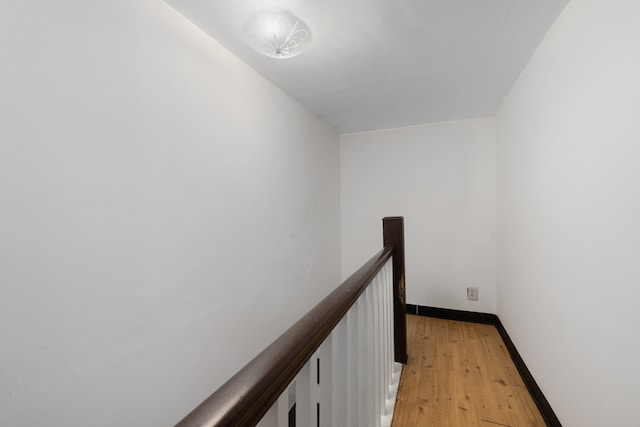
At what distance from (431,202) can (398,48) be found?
1821mm

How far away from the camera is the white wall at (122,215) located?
0.81 metres

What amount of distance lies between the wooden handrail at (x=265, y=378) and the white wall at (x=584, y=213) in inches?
38.5

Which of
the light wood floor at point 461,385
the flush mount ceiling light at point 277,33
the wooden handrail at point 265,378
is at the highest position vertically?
the flush mount ceiling light at point 277,33

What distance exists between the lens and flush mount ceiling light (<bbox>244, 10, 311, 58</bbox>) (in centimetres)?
126

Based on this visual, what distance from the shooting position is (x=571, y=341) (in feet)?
4.01

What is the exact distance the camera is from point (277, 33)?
1305mm

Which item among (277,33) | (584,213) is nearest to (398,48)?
(277,33)

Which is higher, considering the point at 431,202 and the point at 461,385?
the point at 431,202

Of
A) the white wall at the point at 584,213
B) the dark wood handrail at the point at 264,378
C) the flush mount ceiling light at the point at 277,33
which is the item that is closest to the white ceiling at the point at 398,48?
the flush mount ceiling light at the point at 277,33

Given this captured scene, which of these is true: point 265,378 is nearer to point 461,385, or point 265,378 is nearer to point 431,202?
point 461,385

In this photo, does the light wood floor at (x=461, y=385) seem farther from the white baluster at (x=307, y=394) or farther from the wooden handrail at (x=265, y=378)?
the wooden handrail at (x=265, y=378)

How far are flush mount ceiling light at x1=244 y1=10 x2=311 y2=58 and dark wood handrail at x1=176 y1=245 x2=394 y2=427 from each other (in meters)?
1.27

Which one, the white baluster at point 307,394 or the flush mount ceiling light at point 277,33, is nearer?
the white baluster at point 307,394

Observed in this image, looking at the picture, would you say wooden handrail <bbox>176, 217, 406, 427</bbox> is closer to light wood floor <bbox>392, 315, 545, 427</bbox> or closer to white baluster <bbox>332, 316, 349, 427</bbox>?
white baluster <bbox>332, 316, 349, 427</bbox>
